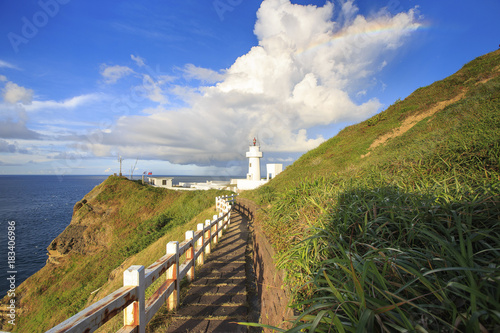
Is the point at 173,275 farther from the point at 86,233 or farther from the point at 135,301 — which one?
the point at 86,233

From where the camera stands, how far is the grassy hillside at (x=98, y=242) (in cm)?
1393

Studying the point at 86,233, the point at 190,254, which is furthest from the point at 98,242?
the point at 190,254

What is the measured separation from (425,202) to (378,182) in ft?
6.17

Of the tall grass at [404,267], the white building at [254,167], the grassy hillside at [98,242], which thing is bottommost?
the grassy hillside at [98,242]

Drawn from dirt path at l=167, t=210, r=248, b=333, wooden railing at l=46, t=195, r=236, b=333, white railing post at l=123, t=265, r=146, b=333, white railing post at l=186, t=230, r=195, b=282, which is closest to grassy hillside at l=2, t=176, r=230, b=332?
dirt path at l=167, t=210, r=248, b=333

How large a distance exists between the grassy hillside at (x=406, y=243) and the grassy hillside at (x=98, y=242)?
13817mm

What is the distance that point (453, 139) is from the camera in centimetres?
520

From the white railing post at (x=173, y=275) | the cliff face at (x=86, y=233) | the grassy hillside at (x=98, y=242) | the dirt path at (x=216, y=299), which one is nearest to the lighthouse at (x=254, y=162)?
the grassy hillside at (x=98, y=242)

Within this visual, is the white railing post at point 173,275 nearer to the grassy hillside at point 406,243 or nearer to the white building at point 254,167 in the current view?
the grassy hillside at point 406,243

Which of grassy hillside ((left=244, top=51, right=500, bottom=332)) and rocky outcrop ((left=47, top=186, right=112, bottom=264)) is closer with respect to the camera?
grassy hillside ((left=244, top=51, right=500, bottom=332))

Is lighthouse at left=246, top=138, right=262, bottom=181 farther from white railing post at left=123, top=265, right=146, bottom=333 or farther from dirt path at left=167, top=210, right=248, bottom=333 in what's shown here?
white railing post at left=123, top=265, right=146, bottom=333

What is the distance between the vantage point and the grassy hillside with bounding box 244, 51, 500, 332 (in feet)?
4.41

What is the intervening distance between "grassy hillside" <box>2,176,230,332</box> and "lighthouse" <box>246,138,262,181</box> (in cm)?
1572

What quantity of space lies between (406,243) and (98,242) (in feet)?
80.3
